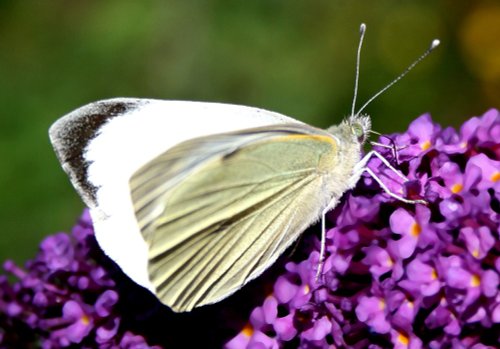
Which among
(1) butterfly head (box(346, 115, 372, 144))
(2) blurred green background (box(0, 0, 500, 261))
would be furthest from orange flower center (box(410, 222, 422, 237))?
(2) blurred green background (box(0, 0, 500, 261))

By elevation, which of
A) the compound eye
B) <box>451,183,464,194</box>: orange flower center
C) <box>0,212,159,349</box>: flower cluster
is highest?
the compound eye

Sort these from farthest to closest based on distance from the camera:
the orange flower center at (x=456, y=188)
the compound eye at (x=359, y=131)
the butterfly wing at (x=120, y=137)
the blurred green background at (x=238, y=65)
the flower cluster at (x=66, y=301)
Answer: the blurred green background at (x=238, y=65) → the flower cluster at (x=66, y=301) → the compound eye at (x=359, y=131) → the butterfly wing at (x=120, y=137) → the orange flower center at (x=456, y=188)

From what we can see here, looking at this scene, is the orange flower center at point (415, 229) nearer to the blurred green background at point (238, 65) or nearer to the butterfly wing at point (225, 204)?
the butterfly wing at point (225, 204)

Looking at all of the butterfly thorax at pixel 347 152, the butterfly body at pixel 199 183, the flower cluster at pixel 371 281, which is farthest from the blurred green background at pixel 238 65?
the butterfly body at pixel 199 183

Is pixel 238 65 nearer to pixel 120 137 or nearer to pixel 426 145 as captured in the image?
pixel 120 137

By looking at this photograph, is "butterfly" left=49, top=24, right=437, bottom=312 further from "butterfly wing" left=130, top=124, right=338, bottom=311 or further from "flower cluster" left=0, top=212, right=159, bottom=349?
"flower cluster" left=0, top=212, right=159, bottom=349

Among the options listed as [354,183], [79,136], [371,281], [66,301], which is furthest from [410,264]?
[66,301]

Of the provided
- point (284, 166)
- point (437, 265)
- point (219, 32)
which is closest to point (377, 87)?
point (219, 32)
